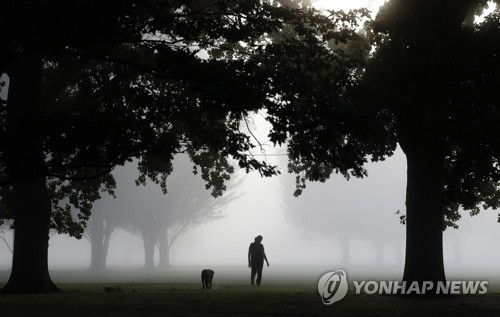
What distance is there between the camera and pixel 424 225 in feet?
73.6

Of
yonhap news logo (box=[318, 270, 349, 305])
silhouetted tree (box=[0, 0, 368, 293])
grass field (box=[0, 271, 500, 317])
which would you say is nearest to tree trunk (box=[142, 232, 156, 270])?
yonhap news logo (box=[318, 270, 349, 305])

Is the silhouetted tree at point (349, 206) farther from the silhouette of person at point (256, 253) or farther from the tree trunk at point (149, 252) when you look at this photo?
the silhouette of person at point (256, 253)

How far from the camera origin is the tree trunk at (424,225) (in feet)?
73.5

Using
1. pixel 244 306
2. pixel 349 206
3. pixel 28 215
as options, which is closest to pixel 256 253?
pixel 28 215

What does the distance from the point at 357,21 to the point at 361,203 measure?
9761 cm

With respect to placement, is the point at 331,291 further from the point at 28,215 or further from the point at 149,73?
the point at 28,215

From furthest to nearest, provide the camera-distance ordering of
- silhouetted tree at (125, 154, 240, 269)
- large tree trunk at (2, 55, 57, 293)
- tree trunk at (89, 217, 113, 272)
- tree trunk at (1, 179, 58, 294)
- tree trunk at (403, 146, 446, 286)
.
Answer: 1. silhouetted tree at (125, 154, 240, 269)
2. tree trunk at (89, 217, 113, 272)
3. tree trunk at (1, 179, 58, 294)
4. large tree trunk at (2, 55, 57, 293)
5. tree trunk at (403, 146, 446, 286)

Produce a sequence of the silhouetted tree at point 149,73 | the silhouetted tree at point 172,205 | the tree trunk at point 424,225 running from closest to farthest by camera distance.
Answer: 1. the silhouetted tree at point 149,73
2. the tree trunk at point 424,225
3. the silhouetted tree at point 172,205

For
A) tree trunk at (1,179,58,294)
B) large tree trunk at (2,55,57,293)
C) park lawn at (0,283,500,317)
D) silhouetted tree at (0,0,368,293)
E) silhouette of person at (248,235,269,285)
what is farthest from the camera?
silhouette of person at (248,235,269,285)

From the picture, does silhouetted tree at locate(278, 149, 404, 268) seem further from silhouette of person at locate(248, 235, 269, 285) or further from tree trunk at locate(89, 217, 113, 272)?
silhouette of person at locate(248, 235, 269, 285)

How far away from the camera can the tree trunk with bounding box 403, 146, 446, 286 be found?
22.4 meters

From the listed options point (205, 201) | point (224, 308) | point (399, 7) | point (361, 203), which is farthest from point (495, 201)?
point (361, 203)

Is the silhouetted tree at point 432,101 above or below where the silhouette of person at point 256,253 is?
above

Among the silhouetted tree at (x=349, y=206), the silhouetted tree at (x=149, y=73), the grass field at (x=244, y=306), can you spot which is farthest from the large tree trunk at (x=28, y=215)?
the silhouetted tree at (x=349, y=206)
